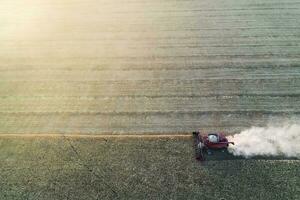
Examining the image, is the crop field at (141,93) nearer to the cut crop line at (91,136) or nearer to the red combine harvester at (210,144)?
the cut crop line at (91,136)

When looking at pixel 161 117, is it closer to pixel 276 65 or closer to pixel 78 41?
pixel 276 65

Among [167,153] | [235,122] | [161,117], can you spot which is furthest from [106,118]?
[235,122]

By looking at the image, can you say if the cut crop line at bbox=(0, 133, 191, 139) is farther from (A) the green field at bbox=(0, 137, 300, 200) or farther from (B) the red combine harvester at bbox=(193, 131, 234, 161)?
(B) the red combine harvester at bbox=(193, 131, 234, 161)

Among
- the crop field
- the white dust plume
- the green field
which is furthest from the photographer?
the white dust plume

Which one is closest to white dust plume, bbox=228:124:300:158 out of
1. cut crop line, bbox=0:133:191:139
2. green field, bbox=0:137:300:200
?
green field, bbox=0:137:300:200

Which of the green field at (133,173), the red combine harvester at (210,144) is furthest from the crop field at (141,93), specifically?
the red combine harvester at (210,144)
